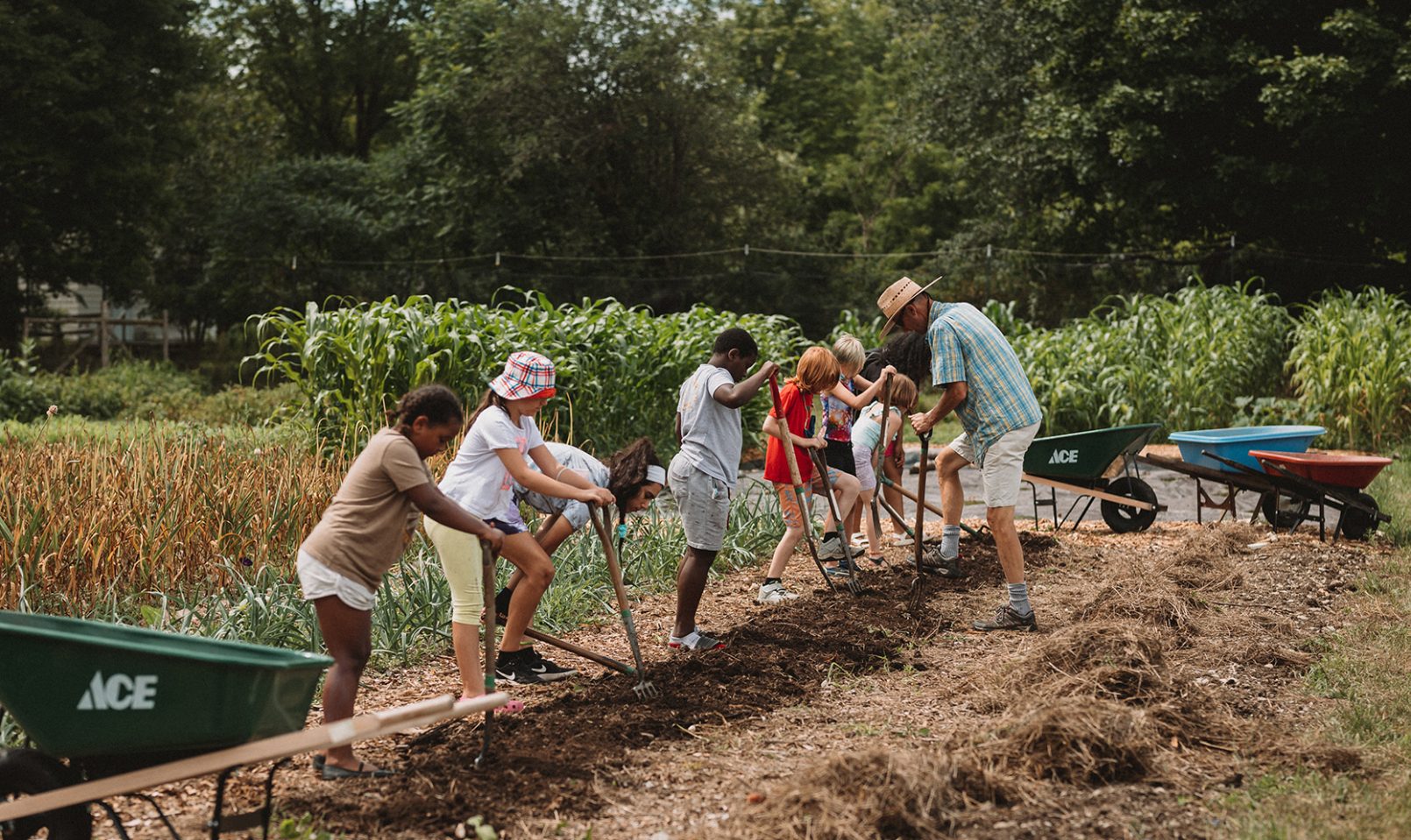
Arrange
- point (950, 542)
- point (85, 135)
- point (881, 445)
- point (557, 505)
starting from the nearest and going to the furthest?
1. point (557, 505)
2. point (881, 445)
3. point (950, 542)
4. point (85, 135)

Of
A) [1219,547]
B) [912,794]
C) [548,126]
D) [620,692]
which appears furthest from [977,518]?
[548,126]

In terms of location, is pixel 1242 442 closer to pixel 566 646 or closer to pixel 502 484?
pixel 566 646

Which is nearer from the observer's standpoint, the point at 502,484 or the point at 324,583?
the point at 324,583

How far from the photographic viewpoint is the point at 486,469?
494cm

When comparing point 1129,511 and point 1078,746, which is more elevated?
point 1078,746

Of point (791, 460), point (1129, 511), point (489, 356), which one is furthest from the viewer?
point (489, 356)

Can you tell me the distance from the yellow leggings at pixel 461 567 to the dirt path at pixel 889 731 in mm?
440

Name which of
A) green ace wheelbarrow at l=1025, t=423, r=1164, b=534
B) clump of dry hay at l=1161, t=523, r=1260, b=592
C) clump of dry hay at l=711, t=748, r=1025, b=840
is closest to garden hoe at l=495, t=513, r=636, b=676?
clump of dry hay at l=711, t=748, r=1025, b=840

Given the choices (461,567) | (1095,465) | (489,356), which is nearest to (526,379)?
(461,567)

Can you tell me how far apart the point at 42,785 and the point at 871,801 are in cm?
230

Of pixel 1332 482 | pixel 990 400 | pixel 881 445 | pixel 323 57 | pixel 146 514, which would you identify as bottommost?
pixel 146 514

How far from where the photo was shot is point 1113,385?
1517cm

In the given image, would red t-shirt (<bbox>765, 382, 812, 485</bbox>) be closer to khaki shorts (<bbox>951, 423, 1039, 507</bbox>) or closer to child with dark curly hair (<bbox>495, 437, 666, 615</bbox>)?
khaki shorts (<bbox>951, 423, 1039, 507</bbox>)

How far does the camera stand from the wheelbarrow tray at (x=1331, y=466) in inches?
334
